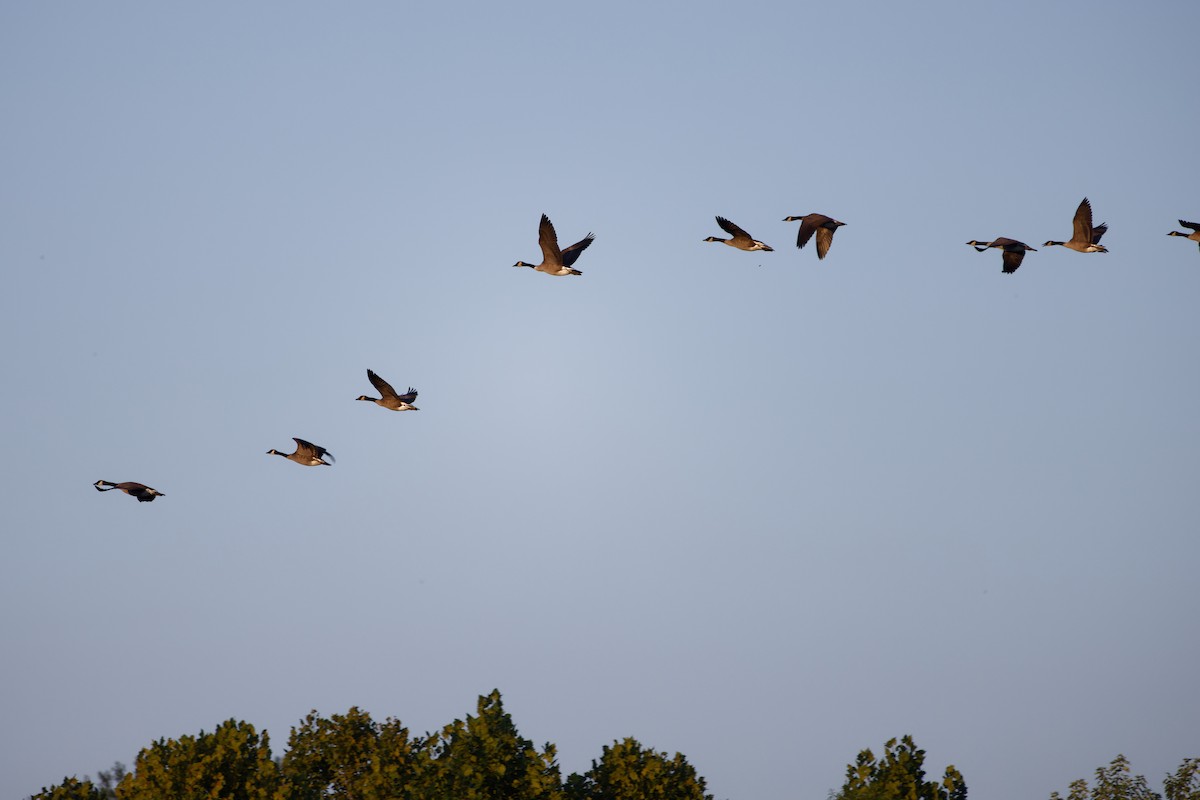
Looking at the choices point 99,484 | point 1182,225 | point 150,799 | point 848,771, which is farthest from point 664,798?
point 1182,225

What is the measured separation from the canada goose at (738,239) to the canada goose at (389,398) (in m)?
7.68

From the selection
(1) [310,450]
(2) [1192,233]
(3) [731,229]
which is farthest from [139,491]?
(2) [1192,233]

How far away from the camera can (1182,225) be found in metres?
30.5

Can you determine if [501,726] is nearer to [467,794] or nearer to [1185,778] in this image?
[467,794]

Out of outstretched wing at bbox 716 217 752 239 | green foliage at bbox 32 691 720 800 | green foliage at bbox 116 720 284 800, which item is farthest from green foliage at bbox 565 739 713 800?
outstretched wing at bbox 716 217 752 239

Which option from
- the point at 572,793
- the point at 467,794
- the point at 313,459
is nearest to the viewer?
the point at 467,794

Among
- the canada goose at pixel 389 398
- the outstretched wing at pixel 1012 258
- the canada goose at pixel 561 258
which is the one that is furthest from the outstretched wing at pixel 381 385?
the outstretched wing at pixel 1012 258

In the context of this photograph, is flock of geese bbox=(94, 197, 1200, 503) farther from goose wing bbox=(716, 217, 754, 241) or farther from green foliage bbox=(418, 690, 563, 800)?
green foliage bbox=(418, 690, 563, 800)

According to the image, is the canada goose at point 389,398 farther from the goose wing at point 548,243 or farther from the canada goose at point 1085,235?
the canada goose at point 1085,235

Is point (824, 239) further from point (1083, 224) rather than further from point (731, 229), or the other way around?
point (1083, 224)

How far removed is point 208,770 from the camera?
29.9 meters

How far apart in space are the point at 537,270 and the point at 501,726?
9969 mm

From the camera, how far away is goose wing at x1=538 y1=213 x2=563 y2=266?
30.3 m

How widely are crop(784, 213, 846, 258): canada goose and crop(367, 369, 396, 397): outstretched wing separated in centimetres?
917
